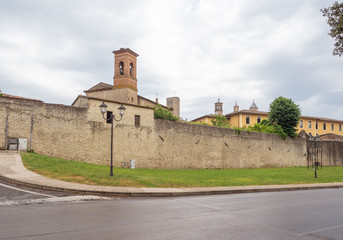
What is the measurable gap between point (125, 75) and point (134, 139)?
26298 millimetres

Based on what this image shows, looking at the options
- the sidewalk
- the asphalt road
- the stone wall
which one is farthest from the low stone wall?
the asphalt road

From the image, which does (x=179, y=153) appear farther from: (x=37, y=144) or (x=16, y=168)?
(x=16, y=168)

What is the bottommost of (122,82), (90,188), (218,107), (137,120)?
(90,188)

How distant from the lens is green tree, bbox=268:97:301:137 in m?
44.8

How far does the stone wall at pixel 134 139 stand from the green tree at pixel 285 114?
6.18m

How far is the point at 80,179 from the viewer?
1368cm

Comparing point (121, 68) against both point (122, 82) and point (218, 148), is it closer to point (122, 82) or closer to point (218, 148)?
point (122, 82)

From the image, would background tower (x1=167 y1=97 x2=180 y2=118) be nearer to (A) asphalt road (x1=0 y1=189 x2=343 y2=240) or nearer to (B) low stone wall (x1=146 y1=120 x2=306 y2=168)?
(B) low stone wall (x1=146 y1=120 x2=306 y2=168)

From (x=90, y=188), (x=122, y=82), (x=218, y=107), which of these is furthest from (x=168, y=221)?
(x=218, y=107)

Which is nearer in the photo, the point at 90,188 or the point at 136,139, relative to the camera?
the point at 90,188

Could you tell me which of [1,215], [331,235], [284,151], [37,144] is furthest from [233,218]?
[284,151]

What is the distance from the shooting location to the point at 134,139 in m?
27.1

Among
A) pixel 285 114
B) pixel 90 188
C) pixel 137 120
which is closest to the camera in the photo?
pixel 90 188

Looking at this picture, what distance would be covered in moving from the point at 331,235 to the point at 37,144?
826 inches
